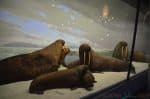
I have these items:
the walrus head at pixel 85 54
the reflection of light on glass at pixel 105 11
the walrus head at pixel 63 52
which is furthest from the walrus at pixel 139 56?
the walrus head at pixel 63 52

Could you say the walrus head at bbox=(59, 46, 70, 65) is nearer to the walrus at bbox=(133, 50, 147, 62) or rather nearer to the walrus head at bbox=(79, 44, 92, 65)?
the walrus head at bbox=(79, 44, 92, 65)

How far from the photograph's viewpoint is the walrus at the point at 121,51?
232 centimetres

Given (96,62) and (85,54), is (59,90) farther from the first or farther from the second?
(96,62)

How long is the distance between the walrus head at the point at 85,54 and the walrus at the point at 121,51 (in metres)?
0.39

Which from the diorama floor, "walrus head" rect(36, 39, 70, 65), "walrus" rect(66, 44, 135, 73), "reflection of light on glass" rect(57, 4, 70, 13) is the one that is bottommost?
the diorama floor

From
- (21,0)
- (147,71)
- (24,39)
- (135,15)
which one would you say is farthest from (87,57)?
(147,71)

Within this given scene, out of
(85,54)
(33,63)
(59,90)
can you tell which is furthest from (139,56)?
(33,63)

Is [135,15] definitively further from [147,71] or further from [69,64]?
[69,64]

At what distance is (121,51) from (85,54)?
23.0 inches

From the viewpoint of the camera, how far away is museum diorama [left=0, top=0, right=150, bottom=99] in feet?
4.98

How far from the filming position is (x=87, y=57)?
6.47ft

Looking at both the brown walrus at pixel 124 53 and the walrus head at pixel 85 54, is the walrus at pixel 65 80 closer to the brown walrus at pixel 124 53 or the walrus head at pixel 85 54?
the walrus head at pixel 85 54

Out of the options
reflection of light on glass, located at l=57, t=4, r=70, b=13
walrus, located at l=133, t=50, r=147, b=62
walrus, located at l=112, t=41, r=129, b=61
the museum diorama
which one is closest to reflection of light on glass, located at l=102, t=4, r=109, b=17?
the museum diorama

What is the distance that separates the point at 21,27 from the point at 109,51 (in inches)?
38.1
